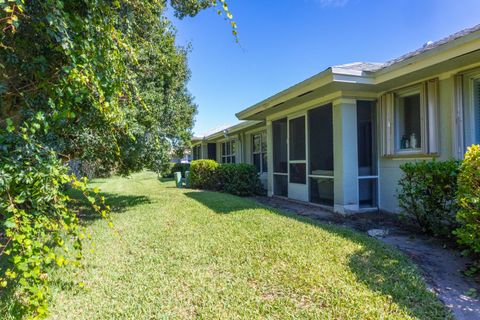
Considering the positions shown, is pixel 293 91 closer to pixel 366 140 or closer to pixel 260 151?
pixel 366 140

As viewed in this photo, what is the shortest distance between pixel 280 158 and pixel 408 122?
4365 millimetres

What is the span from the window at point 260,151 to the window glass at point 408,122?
21.1 feet

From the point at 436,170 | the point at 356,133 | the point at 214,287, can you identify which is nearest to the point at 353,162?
the point at 356,133

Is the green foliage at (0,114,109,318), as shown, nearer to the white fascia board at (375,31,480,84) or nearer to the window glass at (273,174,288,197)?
the white fascia board at (375,31,480,84)

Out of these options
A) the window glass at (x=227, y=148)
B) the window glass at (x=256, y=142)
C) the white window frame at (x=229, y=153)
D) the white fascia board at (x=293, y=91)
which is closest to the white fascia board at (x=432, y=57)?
the white fascia board at (x=293, y=91)

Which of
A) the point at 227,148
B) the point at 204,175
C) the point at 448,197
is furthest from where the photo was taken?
the point at 227,148

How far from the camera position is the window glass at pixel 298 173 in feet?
27.3

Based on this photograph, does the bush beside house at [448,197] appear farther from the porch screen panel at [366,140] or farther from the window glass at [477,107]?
the porch screen panel at [366,140]

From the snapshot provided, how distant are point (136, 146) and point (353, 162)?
209 inches

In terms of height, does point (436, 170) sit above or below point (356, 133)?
below

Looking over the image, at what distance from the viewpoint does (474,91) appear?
4941 millimetres

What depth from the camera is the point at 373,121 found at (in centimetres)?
683

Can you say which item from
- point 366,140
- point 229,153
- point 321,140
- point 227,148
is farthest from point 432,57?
point 227,148

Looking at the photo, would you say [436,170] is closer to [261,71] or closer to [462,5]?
[462,5]
